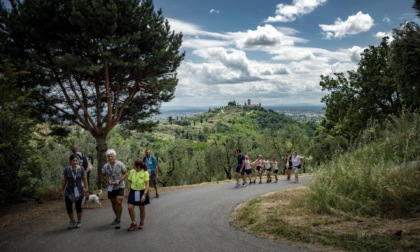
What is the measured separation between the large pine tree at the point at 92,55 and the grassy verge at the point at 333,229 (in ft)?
31.8

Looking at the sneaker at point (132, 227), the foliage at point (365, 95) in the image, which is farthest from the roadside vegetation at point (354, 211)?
the foliage at point (365, 95)

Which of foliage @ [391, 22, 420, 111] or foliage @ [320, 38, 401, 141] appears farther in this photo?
foliage @ [320, 38, 401, 141]

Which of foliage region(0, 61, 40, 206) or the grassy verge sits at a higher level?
foliage region(0, 61, 40, 206)

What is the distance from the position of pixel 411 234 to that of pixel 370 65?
3105 centimetres

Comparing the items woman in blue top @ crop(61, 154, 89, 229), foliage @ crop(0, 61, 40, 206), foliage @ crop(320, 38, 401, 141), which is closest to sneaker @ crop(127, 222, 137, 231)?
woman in blue top @ crop(61, 154, 89, 229)

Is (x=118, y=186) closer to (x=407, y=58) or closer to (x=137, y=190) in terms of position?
(x=137, y=190)

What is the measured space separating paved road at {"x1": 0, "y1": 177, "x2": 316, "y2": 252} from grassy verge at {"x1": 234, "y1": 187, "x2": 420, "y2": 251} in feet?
1.61

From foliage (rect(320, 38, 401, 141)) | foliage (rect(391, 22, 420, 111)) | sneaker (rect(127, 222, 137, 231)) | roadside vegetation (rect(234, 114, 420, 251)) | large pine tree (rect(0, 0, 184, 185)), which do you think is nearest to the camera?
roadside vegetation (rect(234, 114, 420, 251))

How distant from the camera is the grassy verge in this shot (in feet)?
20.0

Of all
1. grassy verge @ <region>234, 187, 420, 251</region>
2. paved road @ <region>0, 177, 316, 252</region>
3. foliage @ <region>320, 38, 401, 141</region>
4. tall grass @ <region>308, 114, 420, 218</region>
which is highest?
foliage @ <region>320, 38, 401, 141</region>

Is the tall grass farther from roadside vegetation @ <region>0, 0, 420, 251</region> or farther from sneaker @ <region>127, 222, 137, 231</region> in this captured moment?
sneaker @ <region>127, 222, 137, 231</region>

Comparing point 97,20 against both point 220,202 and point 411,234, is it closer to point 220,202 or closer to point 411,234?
point 220,202

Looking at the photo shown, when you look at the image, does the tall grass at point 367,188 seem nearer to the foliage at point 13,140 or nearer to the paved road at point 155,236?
the paved road at point 155,236

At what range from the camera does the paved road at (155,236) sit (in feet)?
22.7
